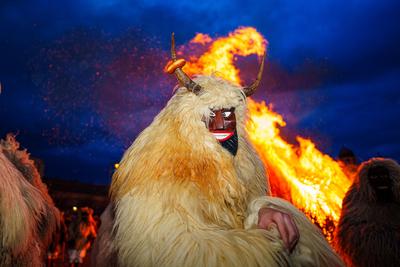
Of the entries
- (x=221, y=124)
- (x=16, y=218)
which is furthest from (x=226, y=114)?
(x=16, y=218)

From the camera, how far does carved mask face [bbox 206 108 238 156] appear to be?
2508 millimetres

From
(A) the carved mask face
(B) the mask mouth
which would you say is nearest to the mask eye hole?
(A) the carved mask face

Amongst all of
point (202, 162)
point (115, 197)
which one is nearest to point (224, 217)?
point (202, 162)

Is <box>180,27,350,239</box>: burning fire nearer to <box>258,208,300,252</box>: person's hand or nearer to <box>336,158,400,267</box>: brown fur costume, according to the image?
<box>336,158,400,267</box>: brown fur costume

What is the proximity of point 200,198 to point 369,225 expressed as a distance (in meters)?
4.17

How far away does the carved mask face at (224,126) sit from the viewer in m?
2.51

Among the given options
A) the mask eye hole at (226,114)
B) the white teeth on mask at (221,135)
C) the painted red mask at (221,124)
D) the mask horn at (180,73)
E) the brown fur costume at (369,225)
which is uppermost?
the mask horn at (180,73)

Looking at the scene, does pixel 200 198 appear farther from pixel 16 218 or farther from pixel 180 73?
pixel 16 218

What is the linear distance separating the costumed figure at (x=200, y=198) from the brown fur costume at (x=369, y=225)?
348cm

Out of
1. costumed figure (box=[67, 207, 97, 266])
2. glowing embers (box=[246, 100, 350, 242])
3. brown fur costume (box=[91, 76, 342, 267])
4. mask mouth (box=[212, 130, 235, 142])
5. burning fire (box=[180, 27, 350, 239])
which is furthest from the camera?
costumed figure (box=[67, 207, 97, 266])

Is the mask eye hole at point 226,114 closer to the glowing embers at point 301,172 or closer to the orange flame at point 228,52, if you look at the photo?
the orange flame at point 228,52

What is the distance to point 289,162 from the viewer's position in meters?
6.77

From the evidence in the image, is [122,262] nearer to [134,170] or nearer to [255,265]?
[134,170]

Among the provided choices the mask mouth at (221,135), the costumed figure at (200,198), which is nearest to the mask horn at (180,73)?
the costumed figure at (200,198)
